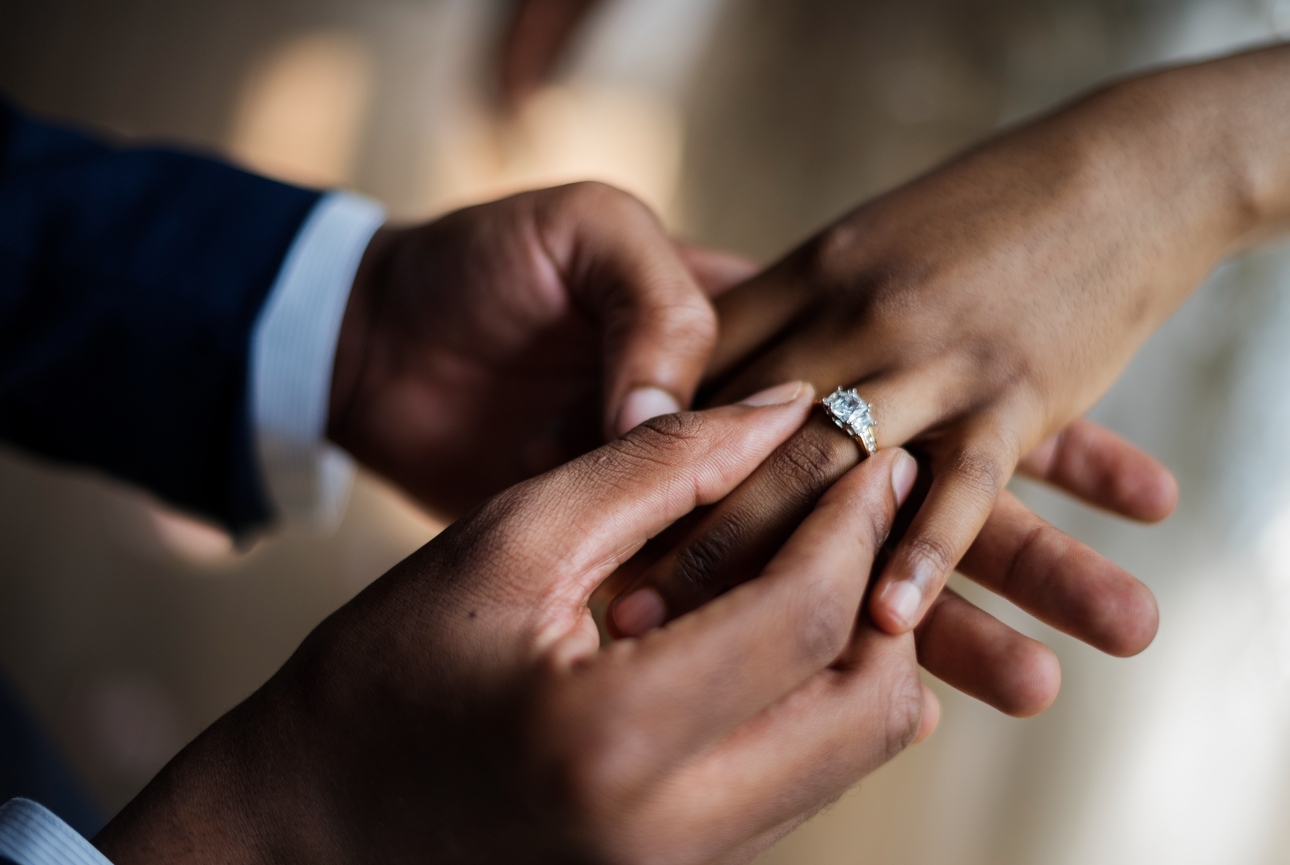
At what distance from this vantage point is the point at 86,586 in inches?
72.1

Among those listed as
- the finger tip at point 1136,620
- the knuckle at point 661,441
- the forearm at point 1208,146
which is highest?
the forearm at point 1208,146

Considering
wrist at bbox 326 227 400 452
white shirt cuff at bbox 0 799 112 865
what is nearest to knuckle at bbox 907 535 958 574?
white shirt cuff at bbox 0 799 112 865

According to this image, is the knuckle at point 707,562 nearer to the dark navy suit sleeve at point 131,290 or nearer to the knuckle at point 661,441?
the knuckle at point 661,441

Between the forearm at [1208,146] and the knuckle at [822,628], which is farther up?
the forearm at [1208,146]

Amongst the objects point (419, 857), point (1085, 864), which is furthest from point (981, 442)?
point (1085, 864)

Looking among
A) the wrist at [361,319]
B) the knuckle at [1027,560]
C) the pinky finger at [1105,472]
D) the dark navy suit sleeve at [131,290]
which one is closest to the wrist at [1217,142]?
the pinky finger at [1105,472]

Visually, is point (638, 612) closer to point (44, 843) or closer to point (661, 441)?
point (661, 441)

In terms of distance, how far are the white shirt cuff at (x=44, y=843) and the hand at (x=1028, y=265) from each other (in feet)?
1.79

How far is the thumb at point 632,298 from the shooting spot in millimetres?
705

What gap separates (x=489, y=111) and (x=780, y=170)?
827 millimetres

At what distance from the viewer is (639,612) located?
1.85 feet

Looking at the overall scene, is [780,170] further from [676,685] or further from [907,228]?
[676,685]

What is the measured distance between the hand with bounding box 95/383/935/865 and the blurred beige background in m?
0.80

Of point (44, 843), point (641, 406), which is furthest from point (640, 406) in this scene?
point (44, 843)
